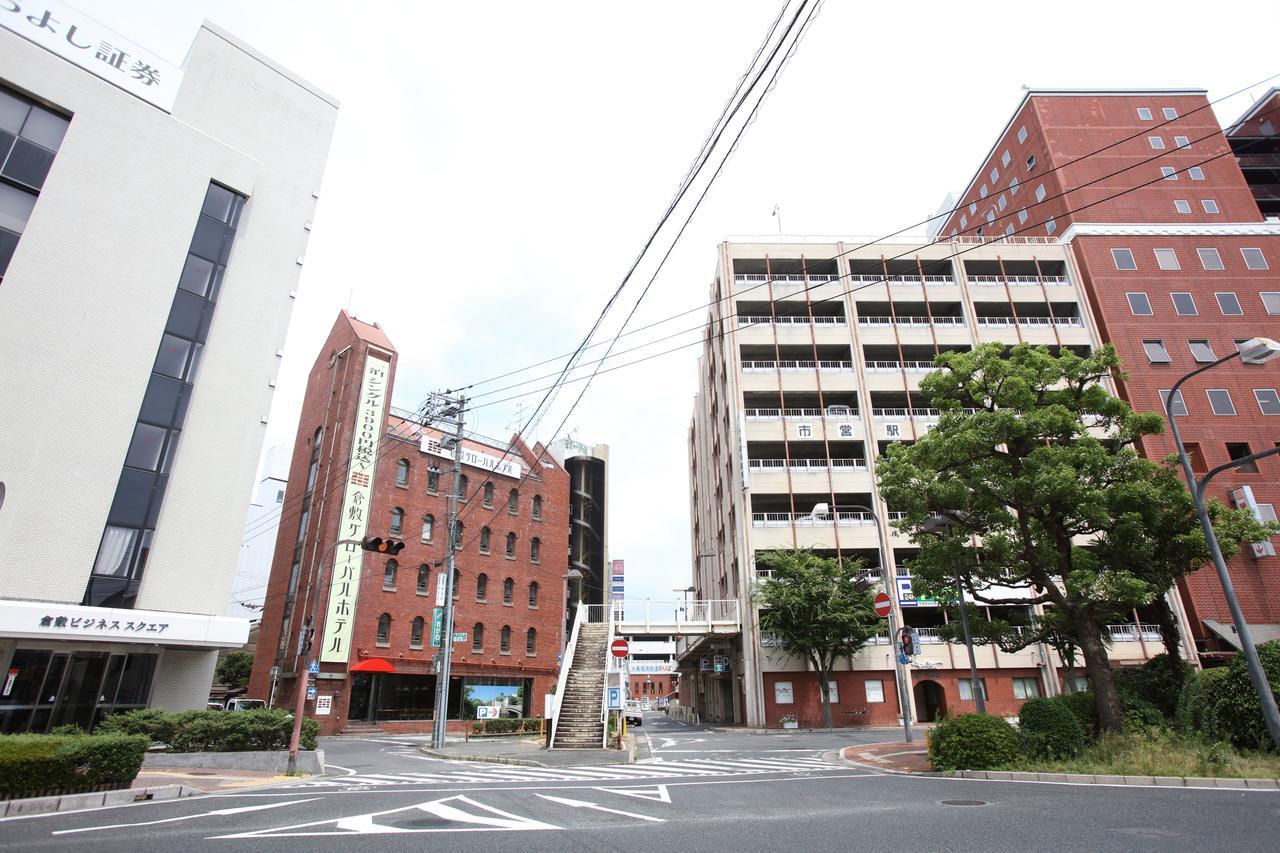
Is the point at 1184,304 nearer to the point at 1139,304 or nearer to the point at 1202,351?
the point at 1139,304

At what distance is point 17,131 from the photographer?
19.4 m

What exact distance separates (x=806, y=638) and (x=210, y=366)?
2655cm

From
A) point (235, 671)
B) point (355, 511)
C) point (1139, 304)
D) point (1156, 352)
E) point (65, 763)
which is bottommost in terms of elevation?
point (65, 763)

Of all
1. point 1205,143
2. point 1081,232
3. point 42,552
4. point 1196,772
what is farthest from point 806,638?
point 1205,143

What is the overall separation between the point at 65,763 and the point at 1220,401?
157ft

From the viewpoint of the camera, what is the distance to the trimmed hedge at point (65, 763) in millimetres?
10273

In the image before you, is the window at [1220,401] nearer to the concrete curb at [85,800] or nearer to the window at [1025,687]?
the window at [1025,687]

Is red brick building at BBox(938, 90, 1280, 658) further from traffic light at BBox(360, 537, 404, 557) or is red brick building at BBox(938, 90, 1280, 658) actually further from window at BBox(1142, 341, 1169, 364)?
traffic light at BBox(360, 537, 404, 557)

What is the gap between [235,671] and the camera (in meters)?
53.7

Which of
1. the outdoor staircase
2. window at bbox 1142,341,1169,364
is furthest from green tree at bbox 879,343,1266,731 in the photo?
window at bbox 1142,341,1169,364

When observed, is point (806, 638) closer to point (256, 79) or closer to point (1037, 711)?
point (1037, 711)

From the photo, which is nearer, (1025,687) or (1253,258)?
(1025,687)

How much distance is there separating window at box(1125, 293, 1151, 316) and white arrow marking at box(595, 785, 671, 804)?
133 feet

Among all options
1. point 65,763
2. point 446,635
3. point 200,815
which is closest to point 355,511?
point 446,635
